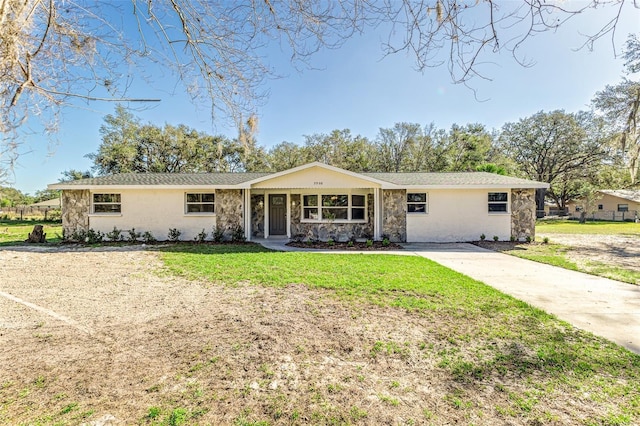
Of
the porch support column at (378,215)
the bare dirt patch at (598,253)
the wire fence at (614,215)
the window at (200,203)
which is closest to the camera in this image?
the bare dirt patch at (598,253)

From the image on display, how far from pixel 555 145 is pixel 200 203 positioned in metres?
37.2

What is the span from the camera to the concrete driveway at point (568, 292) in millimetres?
3984

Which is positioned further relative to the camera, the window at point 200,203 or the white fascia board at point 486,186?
the window at point 200,203

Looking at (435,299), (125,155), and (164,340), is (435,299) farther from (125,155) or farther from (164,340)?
(125,155)

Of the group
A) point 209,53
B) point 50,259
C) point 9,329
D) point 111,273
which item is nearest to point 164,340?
point 9,329

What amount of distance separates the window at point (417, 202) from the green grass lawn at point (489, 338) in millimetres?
5761

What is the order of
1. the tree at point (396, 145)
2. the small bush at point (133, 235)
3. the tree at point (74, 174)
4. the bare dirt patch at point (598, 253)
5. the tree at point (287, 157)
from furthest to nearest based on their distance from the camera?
the tree at point (396, 145), the tree at point (287, 157), the tree at point (74, 174), the small bush at point (133, 235), the bare dirt patch at point (598, 253)

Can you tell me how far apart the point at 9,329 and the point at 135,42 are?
3.95 m

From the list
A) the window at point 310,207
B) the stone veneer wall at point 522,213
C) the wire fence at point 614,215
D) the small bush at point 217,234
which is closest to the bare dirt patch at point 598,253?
the stone veneer wall at point 522,213

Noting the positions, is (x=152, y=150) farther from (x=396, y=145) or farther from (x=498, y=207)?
(x=498, y=207)

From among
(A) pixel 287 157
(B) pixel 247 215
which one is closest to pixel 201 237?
(B) pixel 247 215

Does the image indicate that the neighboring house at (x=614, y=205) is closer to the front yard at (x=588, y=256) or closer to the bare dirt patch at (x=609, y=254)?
the bare dirt patch at (x=609, y=254)

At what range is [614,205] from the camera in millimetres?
35719

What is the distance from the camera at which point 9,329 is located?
384 cm
